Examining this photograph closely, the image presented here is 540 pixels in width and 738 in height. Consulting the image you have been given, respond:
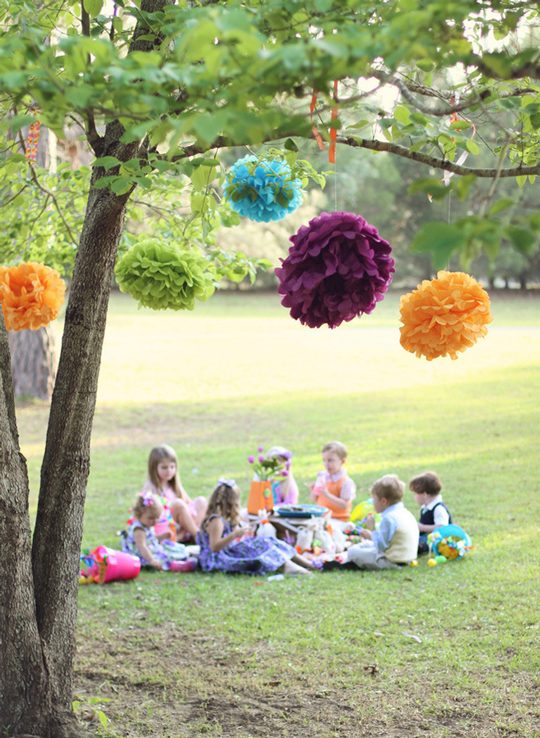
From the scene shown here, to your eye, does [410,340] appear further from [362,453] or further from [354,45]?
[362,453]

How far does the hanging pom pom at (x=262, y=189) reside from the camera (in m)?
4.06

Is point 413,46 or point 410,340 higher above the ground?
point 413,46

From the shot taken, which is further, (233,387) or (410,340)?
(233,387)

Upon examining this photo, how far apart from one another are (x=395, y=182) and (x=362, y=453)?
101 ft

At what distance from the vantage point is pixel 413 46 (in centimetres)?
201

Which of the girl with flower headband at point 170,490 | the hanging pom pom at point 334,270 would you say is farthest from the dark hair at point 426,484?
the hanging pom pom at point 334,270

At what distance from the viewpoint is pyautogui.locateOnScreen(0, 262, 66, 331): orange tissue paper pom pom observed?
4434mm

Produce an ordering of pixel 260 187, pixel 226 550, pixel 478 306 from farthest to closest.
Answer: pixel 226 550 → pixel 260 187 → pixel 478 306

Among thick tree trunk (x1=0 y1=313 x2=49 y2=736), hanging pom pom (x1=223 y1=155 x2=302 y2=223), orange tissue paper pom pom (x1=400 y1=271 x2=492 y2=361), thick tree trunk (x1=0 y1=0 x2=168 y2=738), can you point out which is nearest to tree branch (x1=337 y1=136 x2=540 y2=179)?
orange tissue paper pom pom (x1=400 y1=271 x2=492 y2=361)

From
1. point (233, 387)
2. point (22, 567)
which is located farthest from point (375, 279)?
point (233, 387)

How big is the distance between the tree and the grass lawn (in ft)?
2.14

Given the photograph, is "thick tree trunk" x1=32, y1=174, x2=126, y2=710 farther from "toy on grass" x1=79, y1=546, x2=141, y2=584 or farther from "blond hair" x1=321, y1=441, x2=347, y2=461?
"blond hair" x1=321, y1=441, x2=347, y2=461

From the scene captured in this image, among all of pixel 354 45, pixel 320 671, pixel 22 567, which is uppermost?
pixel 354 45

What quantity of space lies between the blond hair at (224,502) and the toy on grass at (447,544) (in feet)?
4.42
